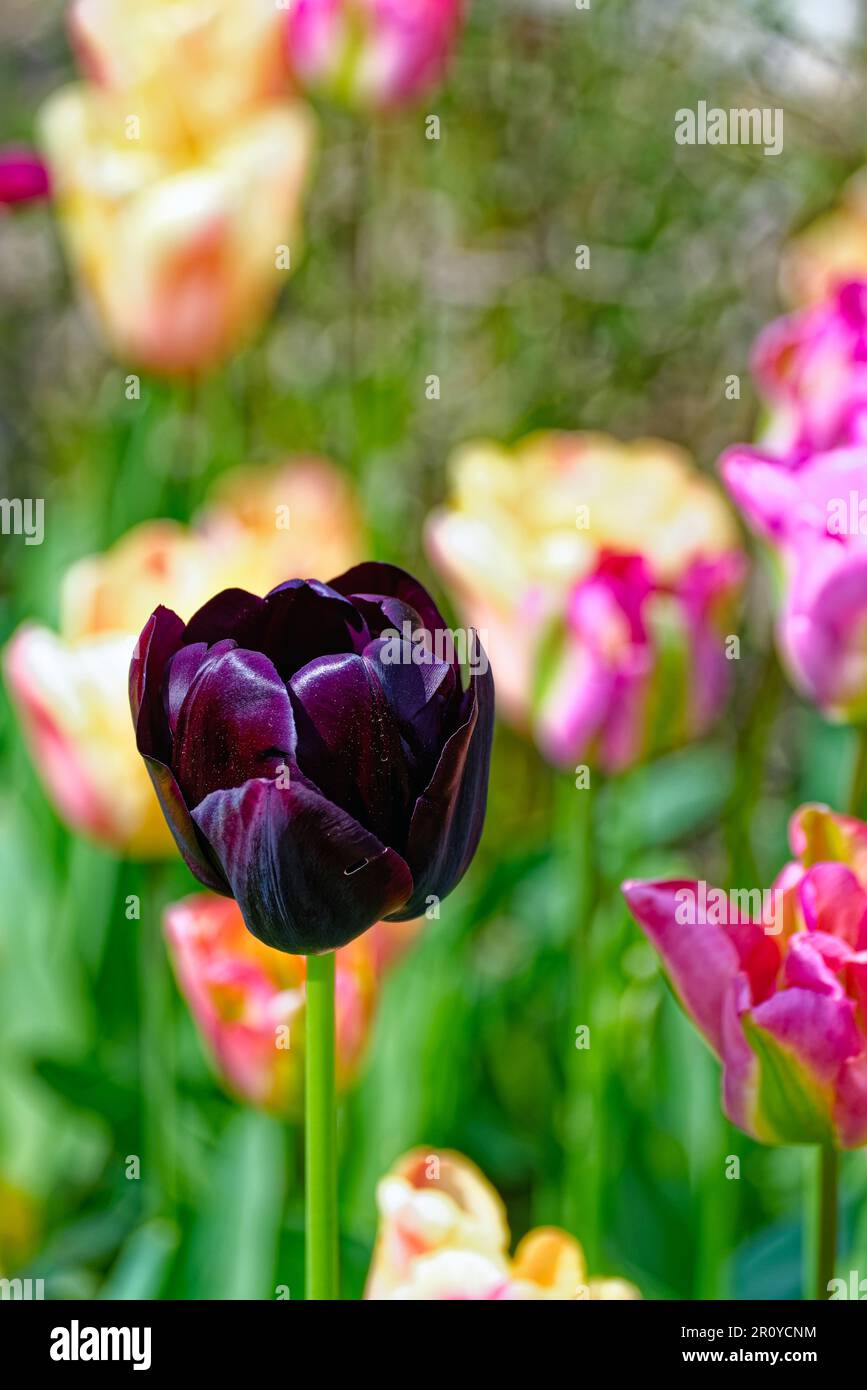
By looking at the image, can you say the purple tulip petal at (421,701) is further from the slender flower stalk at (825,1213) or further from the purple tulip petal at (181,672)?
the slender flower stalk at (825,1213)

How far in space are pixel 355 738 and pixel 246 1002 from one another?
29 cm

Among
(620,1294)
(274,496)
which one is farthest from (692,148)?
(620,1294)

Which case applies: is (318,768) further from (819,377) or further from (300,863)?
(819,377)

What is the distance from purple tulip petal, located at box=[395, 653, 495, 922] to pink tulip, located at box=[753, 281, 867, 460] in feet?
0.75

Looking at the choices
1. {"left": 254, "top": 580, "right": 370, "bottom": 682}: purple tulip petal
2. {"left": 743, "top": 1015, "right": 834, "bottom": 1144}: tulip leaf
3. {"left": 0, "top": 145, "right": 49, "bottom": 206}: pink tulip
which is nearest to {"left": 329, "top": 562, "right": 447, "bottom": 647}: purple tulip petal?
{"left": 254, "top": 580, "right": 370, "bottom": 682}: purple tulip petal

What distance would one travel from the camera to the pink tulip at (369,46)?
1.14m

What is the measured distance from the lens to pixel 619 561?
2.69 ft

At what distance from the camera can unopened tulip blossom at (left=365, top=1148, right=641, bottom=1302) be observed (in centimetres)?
48

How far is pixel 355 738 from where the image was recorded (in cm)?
43

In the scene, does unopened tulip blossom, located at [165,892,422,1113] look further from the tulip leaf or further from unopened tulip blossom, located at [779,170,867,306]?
unopened tulip blossom, located at [779,170,867,306]

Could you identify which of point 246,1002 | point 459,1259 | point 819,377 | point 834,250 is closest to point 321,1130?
point 459,1259

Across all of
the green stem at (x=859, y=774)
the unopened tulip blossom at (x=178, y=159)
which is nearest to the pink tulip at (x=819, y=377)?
the green stem at (x=859, y=774)
